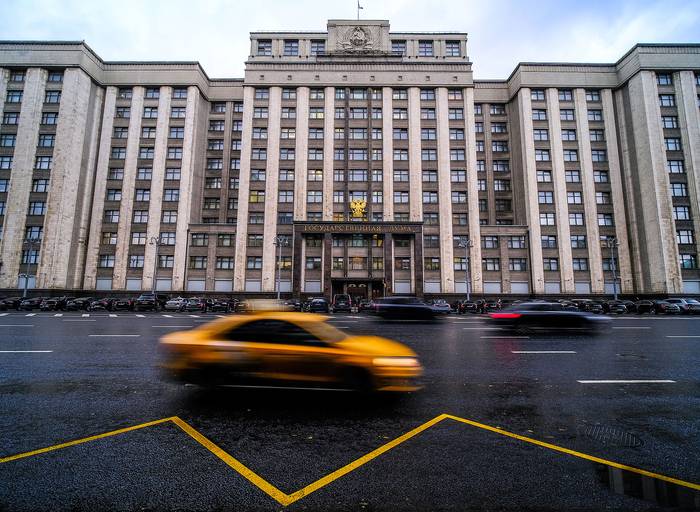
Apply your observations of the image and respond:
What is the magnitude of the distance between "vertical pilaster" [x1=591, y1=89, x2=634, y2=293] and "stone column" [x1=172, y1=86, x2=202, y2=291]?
58.8 m

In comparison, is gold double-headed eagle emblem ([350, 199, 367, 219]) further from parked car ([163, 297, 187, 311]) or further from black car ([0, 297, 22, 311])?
black car ([0, 297, 22, 311])

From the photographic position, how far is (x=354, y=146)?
4591cm

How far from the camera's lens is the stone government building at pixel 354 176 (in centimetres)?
4247

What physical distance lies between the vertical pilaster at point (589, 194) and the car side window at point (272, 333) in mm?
49555

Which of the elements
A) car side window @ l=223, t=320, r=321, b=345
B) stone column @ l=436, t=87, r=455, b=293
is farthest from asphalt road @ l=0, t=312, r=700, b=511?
stone column @ l=436, t=87, r=455, b=293

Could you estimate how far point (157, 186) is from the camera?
45.1m

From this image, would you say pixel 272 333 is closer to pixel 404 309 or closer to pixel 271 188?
pixel 404 309

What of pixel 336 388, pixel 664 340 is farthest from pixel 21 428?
pixel 664 340

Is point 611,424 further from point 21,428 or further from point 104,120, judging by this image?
point 104,120

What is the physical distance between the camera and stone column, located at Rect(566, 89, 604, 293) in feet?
141

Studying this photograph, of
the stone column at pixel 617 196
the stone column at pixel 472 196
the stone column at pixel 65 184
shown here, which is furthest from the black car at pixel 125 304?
the stone column at pixel 617 196

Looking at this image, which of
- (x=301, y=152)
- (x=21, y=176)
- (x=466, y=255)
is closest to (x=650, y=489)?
(x=466, y=255)

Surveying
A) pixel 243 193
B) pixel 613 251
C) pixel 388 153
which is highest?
pixel 388 153

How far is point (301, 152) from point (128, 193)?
81.1 ft
